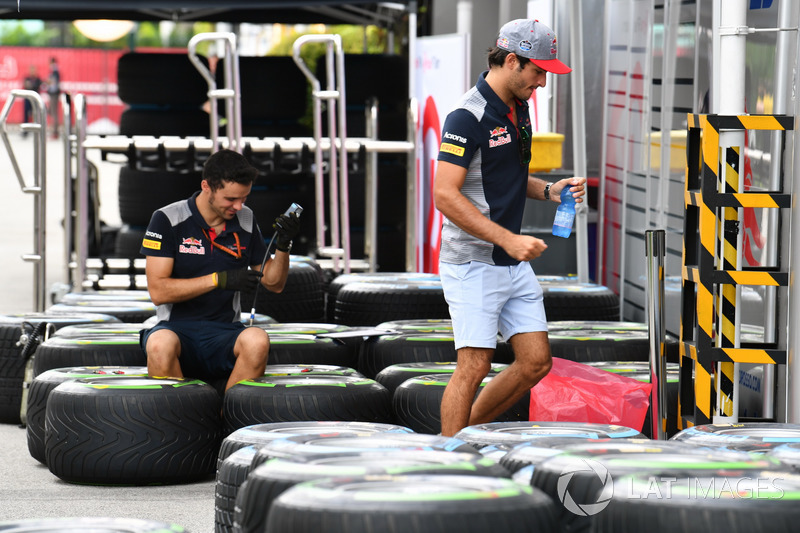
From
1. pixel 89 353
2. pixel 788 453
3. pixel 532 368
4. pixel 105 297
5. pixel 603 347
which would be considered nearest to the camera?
pixel 788 453

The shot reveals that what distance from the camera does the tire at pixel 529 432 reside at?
13.6ft

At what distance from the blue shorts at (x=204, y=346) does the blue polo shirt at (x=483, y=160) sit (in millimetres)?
1230

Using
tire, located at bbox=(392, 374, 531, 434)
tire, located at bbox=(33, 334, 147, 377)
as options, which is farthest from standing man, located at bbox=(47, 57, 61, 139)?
tire, located at bbox=(392, 374, 531, 434)

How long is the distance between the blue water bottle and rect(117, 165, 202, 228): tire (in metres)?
6.35

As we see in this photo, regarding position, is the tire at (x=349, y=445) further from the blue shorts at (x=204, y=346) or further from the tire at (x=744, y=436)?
the blue shorts at (x=204, y=346)

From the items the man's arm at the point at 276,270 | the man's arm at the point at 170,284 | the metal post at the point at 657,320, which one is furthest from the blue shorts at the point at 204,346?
the metal post at the point at 657,320

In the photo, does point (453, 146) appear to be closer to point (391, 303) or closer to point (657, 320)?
point (657, 320)

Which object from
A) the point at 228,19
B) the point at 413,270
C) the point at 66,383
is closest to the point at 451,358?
the point at 66,383

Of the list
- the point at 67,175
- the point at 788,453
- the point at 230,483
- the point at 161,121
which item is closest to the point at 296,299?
the point at 67,175

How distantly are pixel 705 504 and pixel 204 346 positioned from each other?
315cm

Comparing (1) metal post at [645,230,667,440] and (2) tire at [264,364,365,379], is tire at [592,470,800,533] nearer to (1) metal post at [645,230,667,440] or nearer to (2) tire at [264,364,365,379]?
(1) metal post at [645,230,667,440]

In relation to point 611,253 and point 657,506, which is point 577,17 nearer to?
point 611,253

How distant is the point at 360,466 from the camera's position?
3174mm

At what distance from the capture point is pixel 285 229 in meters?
5.85
